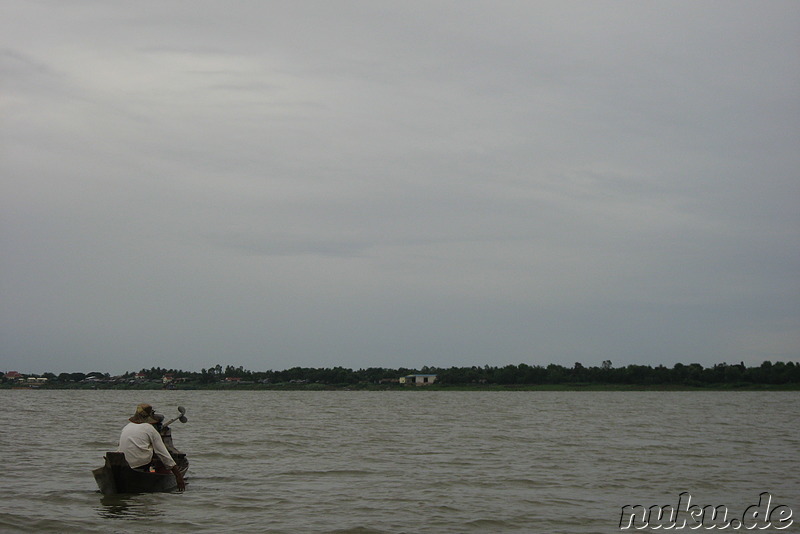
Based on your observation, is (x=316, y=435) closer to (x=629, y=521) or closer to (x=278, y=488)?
(x=278, y=488)

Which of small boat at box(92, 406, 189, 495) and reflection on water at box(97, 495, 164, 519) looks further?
small boat at box(92, 406, 189, 495)

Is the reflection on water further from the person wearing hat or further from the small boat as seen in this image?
the person wearing hat

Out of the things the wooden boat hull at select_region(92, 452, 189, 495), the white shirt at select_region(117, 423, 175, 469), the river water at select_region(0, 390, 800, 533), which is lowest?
the river water at select_region(0, 390, 800, 533)

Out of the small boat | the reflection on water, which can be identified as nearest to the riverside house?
the small boat

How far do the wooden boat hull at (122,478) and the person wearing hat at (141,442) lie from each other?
17cm

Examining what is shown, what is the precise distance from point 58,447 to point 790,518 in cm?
2377

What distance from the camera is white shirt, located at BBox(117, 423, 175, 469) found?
16.7 metres

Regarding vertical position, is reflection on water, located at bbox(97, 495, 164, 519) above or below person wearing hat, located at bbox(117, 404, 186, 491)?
below

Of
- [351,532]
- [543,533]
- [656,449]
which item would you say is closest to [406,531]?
[351,532]

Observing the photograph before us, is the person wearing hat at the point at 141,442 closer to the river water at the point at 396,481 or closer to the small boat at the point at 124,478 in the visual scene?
the small boat at the point at 124,478

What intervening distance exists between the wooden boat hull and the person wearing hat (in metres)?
0.17

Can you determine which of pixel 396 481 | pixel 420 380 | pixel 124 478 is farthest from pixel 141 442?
pixel 420 380

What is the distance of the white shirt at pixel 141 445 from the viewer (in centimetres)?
1670

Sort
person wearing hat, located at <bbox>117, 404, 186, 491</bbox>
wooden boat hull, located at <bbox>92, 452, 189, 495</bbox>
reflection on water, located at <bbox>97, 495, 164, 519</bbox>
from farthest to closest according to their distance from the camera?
wooden boat hull, located at <bbox>92, 452, 189, 495</bbox>, person wearing hat, located at <bbox>117, 404, 186, 491</bbox>, reflection on water, located at <bbox>97, 495, 164, 519</bbox>
